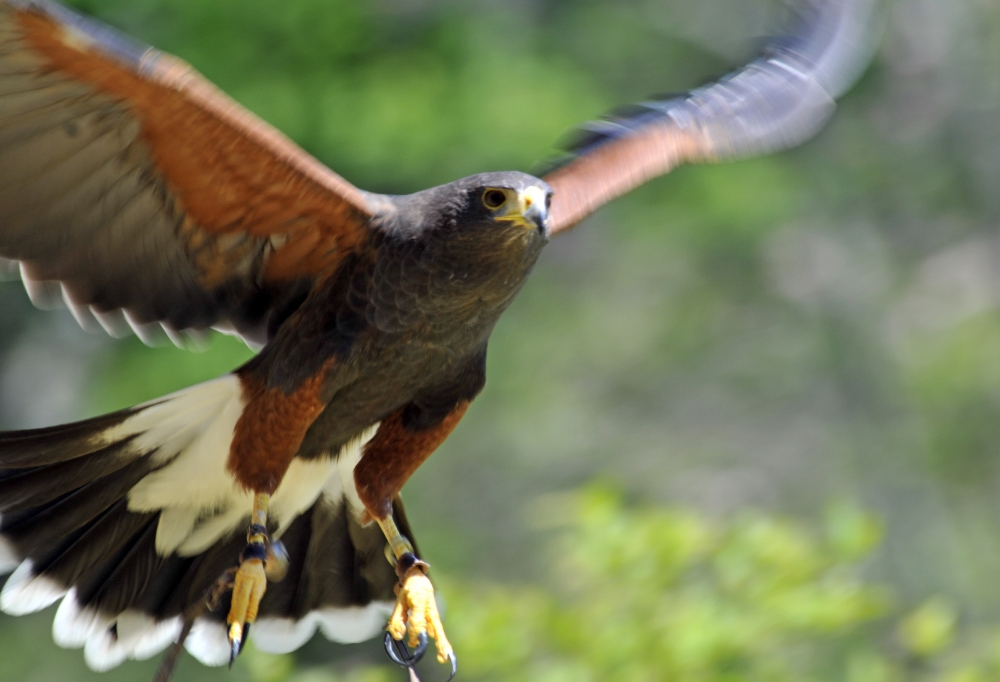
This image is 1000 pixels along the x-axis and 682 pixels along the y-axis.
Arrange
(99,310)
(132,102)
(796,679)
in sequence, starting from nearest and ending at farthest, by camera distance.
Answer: (132,102) → (99,310) → (796,679)

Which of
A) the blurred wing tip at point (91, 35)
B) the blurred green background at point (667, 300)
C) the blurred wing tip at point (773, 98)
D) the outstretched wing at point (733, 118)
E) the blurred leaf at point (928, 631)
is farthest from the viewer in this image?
the blurred green background at point (667, 300)

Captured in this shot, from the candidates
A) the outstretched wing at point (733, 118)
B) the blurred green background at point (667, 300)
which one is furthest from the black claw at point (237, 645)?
the blurred green background at point (667, 300)

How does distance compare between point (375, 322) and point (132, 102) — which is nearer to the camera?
point (132, 102)

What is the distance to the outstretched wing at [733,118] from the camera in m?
3.67

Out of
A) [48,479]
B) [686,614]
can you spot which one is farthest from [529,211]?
[686,614]

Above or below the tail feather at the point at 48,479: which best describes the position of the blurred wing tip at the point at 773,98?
above

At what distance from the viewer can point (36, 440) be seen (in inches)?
134

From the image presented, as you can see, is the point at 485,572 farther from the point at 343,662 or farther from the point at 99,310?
the point at 99,310

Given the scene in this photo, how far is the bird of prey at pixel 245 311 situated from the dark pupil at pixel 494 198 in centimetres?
1

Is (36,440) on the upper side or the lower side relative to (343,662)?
upper

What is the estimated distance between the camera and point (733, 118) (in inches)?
154

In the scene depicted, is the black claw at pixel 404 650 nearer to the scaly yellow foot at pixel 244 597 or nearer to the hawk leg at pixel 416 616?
the hawk leg at pixel 416 616

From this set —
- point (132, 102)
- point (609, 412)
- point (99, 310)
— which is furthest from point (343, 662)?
point (132, 102)

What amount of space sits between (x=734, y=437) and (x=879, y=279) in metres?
2.14
